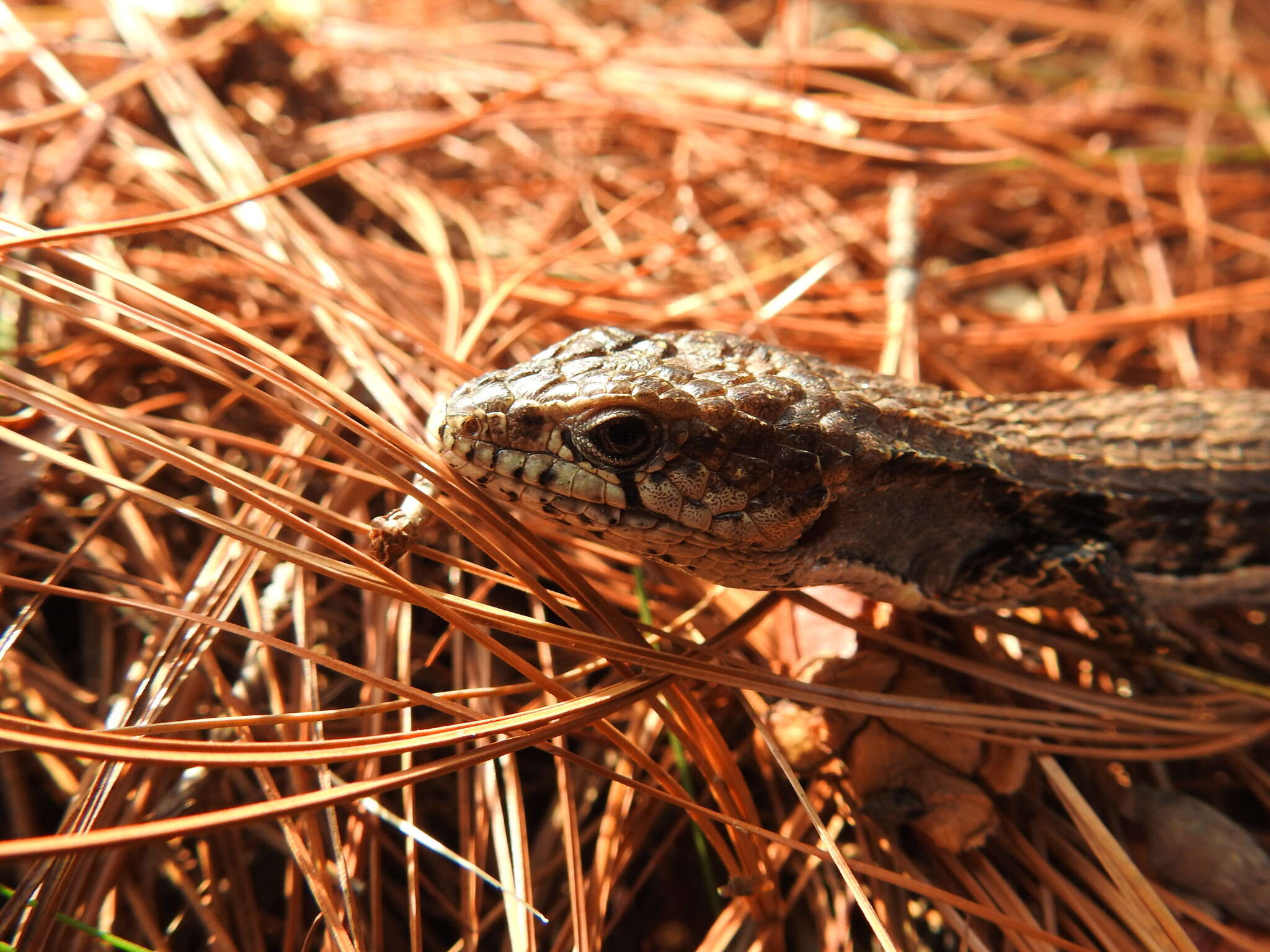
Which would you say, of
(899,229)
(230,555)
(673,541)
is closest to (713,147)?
(899,229)

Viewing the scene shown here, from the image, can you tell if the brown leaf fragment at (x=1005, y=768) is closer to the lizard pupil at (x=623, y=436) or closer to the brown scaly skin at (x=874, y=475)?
the brown scaly skin at (x=874, y=475)

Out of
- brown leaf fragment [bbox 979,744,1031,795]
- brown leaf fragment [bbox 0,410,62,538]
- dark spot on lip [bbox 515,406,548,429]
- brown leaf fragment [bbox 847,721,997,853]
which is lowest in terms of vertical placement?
brown leaf fragment [bbox 847,721,997,853]

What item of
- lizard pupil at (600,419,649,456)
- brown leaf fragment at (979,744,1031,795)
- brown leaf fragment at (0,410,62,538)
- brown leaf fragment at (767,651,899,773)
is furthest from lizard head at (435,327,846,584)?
brown leaf fragment at (0,410,62,538)

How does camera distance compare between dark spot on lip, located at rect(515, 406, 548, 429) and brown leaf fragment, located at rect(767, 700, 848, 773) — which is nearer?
dark spot on lip, located at rect(515, 406, 548, 429)

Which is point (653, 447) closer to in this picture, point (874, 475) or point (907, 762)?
point (874, 475)

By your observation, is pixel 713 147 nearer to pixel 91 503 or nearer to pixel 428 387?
pixel 428 387

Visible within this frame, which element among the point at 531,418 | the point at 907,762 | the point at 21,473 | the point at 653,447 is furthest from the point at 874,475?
the point at 21,473

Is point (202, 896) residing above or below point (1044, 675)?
below

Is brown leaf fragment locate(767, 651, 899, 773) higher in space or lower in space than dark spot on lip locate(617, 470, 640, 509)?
lower

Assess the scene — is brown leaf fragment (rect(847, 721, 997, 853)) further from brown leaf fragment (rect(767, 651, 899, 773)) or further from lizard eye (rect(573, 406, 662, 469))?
lizard eye (rect(573, 406, 662, 469))
